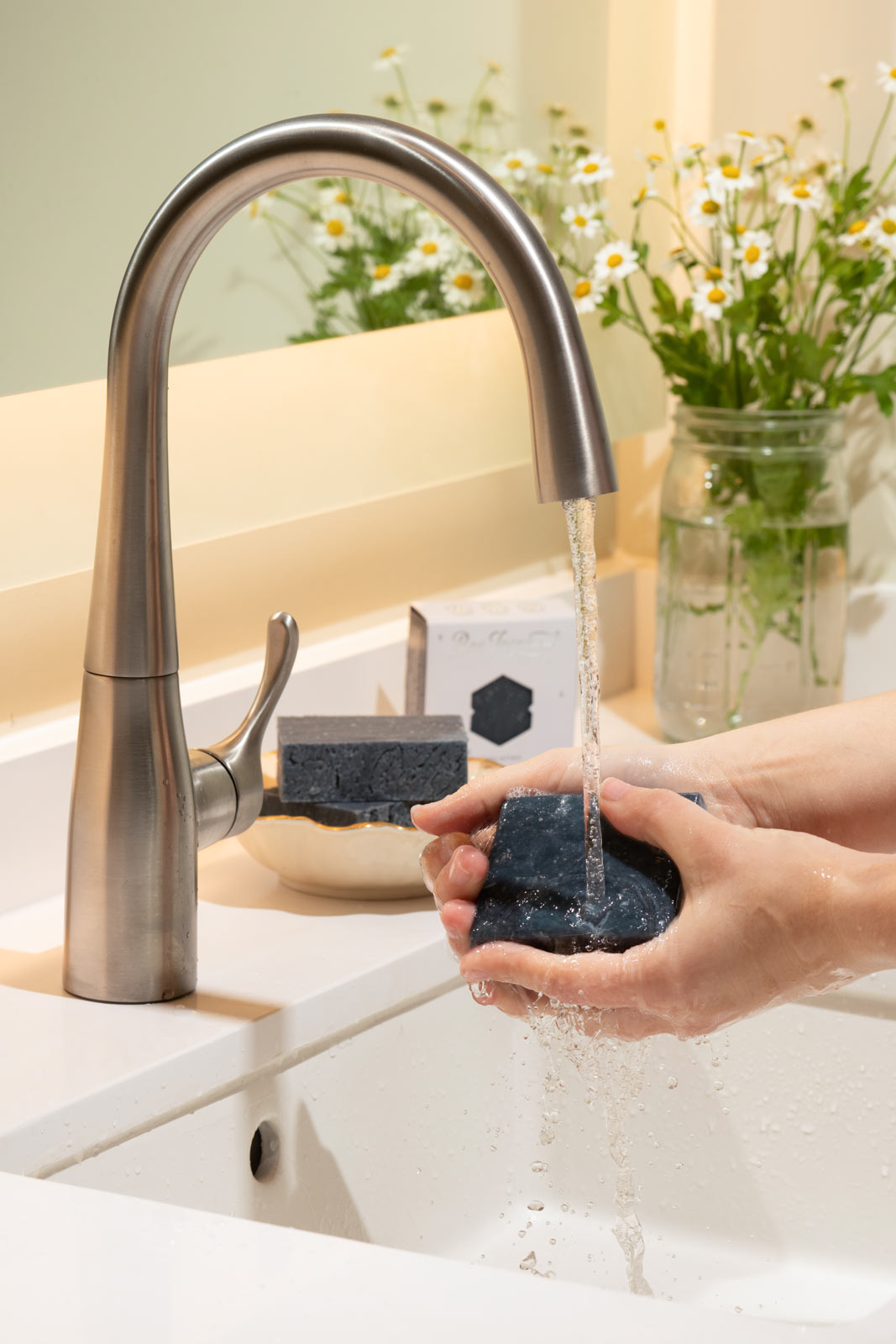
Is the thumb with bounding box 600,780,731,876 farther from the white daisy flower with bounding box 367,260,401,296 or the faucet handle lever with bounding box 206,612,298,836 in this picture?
the white daisy flower with bounding box 367,260,401,296

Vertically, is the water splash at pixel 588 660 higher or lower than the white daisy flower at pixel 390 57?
lower

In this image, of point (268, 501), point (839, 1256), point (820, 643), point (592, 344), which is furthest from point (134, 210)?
point (839, 1256)

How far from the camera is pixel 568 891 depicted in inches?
27.8

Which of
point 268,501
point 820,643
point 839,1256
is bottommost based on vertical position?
point 839,1256

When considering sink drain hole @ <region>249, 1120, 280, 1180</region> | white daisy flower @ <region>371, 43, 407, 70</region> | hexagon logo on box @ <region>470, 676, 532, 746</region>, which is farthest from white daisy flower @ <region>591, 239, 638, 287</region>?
sink drain hole @ <region>249, 1120, 280, 1180</region>

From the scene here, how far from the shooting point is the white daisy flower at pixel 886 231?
1.13 m

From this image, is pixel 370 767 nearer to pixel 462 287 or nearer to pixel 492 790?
pixel 492 790

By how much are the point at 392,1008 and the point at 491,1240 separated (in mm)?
156

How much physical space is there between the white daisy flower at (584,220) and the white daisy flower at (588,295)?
4 centimetres

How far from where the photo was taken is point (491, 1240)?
34.1 inches

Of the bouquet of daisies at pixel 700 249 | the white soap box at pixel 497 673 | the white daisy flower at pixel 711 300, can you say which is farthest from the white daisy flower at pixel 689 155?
the white soap box at pixel 497 673

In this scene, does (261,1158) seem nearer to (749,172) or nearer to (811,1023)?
(811,1023)

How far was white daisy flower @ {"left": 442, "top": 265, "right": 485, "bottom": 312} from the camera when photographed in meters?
1.16

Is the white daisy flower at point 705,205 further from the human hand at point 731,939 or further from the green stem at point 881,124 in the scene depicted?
the human hand at point 731,939
